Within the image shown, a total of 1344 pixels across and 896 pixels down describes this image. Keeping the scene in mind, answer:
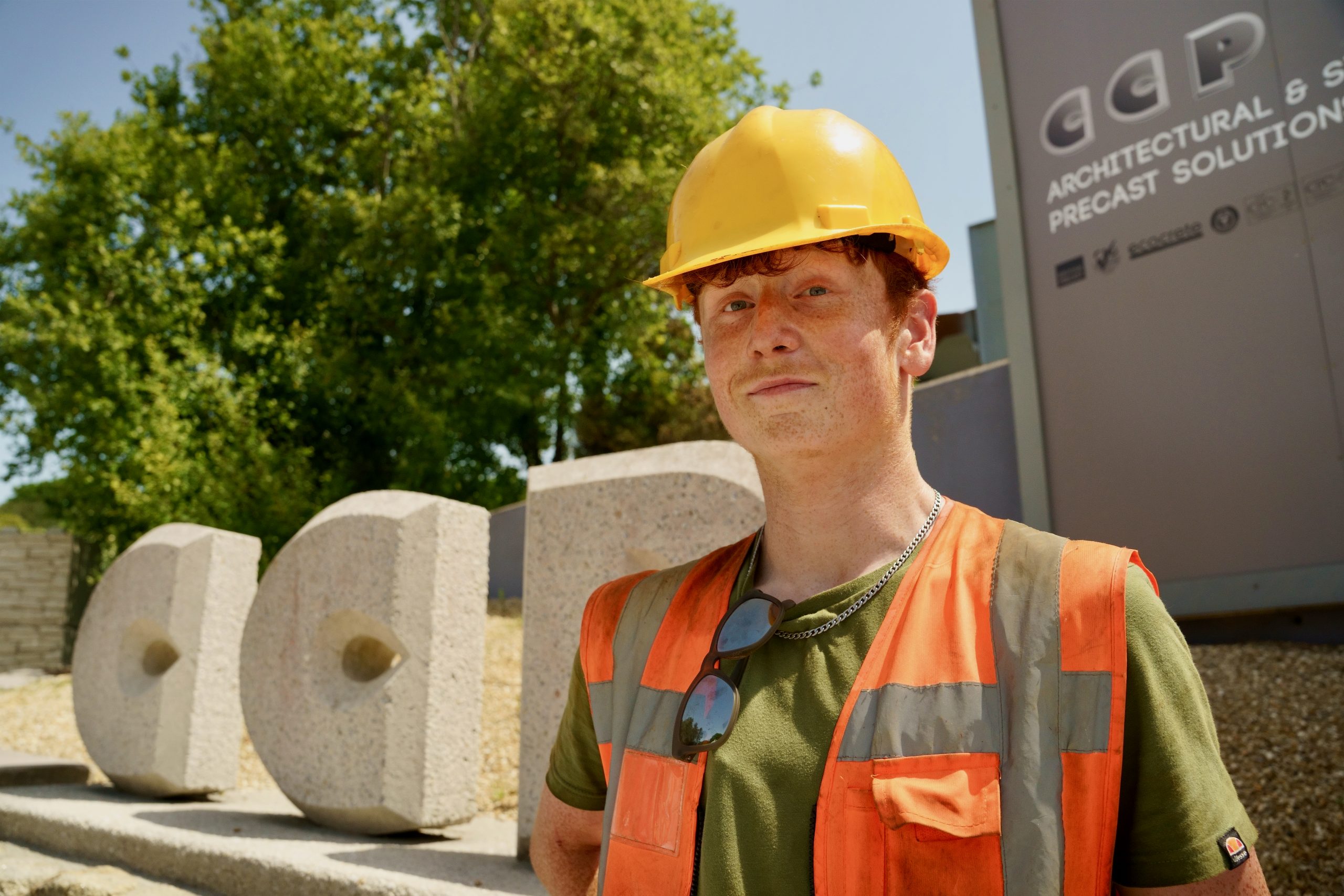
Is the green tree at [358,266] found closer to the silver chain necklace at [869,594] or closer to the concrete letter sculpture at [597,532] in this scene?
the concrete letter sculpture at [597,532]

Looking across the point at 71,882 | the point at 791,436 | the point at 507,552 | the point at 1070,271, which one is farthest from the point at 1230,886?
the point at 507,552

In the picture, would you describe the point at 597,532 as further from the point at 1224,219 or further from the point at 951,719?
the point at 1224,219

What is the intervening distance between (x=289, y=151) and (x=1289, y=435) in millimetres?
18381

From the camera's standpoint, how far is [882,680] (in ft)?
4.45

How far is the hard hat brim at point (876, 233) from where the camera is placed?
5.20 feet

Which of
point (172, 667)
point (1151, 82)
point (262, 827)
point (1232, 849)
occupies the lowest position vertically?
point (262, 827)

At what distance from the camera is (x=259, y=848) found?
401 centimetres

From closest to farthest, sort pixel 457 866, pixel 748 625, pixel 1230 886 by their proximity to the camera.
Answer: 1. pixel 1230 886
2. pixel 748 625
3. pixel 457 866

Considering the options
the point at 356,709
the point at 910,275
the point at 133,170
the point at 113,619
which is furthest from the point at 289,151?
the point at 910,275

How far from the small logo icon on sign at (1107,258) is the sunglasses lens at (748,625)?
6.12 meters

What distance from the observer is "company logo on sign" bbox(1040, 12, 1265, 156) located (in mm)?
6090

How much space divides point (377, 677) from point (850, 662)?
14.0 ft

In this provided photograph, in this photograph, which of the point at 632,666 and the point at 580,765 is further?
the point at 580,765

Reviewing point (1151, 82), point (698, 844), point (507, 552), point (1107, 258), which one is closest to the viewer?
point (698, 844)
